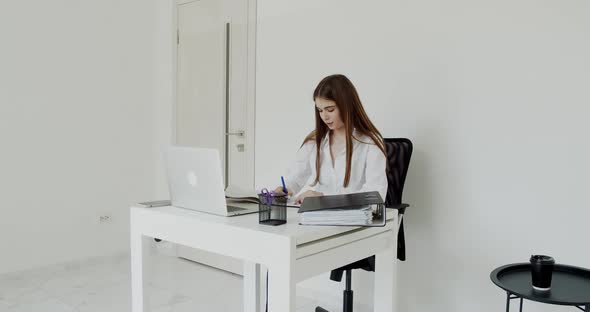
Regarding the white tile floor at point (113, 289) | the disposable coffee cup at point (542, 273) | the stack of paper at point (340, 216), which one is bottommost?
the white tile floor at point (113, 289)

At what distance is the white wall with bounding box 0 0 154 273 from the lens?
125 inches

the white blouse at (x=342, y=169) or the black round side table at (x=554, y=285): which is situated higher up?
the white blouse at (x=342, y=169)

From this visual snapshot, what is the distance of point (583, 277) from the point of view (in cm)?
162

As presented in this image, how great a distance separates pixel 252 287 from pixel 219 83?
186 centimetres

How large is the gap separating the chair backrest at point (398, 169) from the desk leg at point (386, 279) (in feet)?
1.53

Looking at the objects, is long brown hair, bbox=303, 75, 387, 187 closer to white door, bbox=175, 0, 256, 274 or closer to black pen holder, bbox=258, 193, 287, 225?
black pen holder, bbox=258, 193, 287, 225

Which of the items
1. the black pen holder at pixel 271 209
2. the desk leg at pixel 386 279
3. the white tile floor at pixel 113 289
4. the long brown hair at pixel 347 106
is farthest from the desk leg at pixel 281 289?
the white tile floor at pixel 113 289

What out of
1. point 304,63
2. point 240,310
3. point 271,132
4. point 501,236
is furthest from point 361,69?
point 240,310

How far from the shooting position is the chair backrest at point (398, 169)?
2.16 m

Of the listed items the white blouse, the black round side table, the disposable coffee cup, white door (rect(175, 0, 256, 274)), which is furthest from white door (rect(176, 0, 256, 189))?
the disposable coffee cup

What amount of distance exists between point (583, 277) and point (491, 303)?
2.02 feet

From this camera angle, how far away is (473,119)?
7.18ft

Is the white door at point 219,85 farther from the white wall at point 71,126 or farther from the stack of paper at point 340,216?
the stack of paper at point 340,216

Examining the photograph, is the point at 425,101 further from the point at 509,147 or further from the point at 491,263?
the point at 491,263
